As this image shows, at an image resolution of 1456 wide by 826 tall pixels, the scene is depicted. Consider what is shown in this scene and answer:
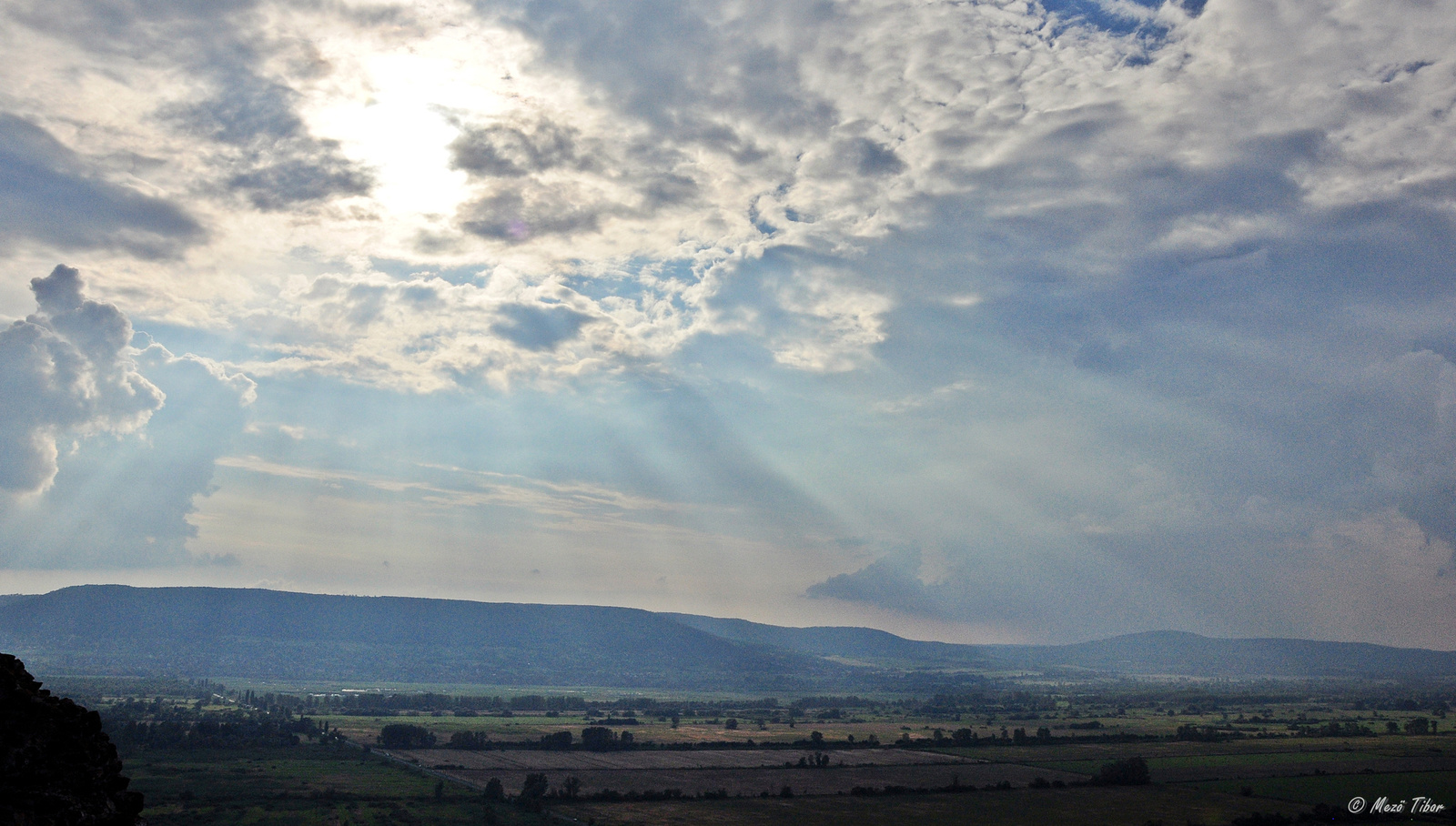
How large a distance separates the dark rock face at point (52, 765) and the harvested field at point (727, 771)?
8999cm

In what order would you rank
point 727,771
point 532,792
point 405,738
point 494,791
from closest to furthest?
1. point 532,792
2. point 494,791
3. point 727,771
4. point 405,738

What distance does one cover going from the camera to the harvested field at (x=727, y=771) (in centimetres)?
11188

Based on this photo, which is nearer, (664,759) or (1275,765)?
(1275,765)

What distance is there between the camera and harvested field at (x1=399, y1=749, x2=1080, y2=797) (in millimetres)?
111875

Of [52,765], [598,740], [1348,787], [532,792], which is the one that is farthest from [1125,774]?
[52,765]

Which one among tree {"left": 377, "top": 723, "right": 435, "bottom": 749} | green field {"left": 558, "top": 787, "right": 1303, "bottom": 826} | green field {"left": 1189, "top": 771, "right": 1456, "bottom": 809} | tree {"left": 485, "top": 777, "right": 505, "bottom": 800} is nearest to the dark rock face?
green field {"left": 558, "top": 787, "right": 1303, "bottom": 826}

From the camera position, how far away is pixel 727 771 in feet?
415

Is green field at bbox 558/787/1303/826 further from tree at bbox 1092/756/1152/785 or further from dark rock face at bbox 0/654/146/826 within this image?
dark rock face at bbox 0/654/146/826

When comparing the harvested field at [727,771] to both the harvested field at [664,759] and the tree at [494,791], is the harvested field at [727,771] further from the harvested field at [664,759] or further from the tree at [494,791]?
the tree at [494,791]

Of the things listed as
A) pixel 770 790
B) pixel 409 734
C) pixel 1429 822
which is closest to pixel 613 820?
pixel 770 790

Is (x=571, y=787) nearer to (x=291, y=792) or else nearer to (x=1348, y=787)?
(x=291, y=792)

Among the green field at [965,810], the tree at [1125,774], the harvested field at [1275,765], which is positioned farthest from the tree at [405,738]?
the tree at [1125,774]

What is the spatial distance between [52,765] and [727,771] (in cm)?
11469

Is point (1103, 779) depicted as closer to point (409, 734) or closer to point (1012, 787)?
point (1012, 787)
